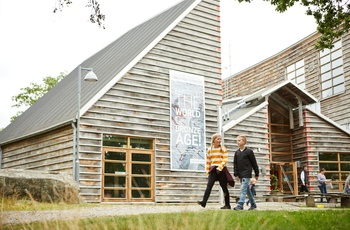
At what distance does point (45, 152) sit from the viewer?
19469mm

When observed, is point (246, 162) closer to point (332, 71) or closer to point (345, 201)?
point (345, 201)

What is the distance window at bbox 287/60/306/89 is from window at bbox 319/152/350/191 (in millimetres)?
5761

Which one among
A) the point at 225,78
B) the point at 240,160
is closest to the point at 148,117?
the point at 240,160

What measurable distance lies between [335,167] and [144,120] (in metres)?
11.9

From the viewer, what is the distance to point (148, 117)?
18750 millimetres

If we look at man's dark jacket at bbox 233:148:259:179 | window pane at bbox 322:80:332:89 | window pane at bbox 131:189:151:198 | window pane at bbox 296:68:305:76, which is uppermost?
window pane at bbox 296:68:305:76

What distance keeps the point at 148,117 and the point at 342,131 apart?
12.2 meters

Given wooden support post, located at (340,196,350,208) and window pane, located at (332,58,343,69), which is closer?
wooden support post, located at (340,196,350,208)

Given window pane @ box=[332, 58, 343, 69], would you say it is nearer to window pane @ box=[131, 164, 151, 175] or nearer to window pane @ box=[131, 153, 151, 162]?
window pane @ box=[131, 153, 151, 162]

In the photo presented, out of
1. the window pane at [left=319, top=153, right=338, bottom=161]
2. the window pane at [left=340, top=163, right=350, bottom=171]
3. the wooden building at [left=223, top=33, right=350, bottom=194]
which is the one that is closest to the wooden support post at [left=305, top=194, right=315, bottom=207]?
the wooden building at [left=223, top=33, right=350, bottom=194]

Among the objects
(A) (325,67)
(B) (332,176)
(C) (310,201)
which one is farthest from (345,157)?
(C) (310,201)

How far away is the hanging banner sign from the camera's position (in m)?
19.2

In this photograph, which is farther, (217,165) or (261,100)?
(261,100)

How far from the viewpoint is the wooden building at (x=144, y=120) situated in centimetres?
1736
